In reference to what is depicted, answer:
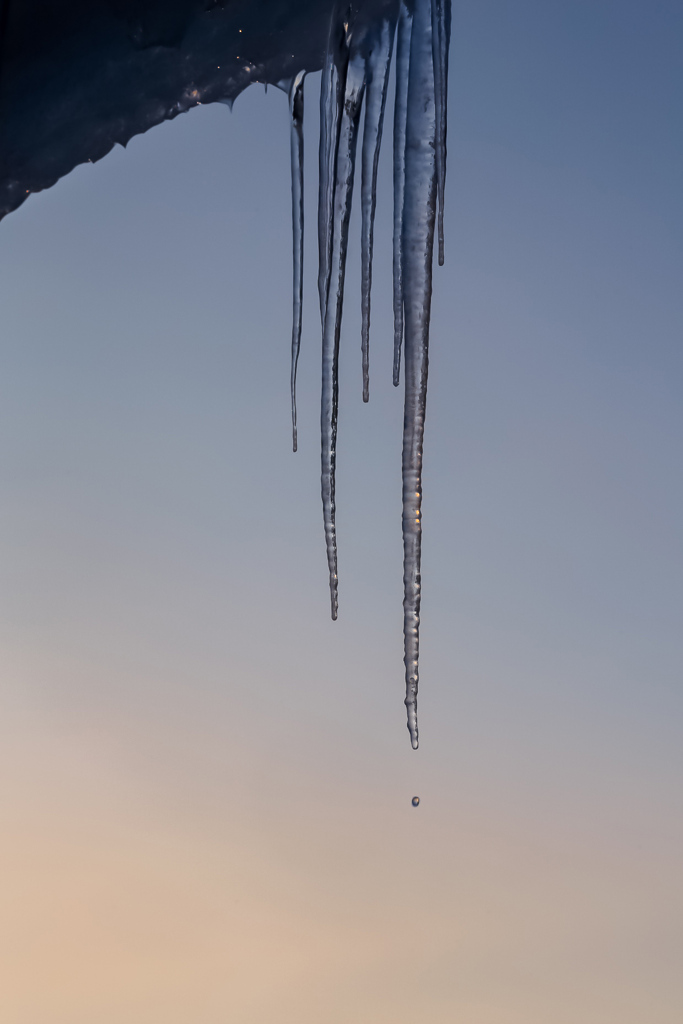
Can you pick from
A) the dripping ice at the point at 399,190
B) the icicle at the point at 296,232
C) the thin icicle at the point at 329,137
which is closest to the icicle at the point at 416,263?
the dripping ice at the point at 399,190

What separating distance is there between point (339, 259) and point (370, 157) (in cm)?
33

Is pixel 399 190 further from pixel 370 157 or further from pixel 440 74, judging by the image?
pixel 440 74

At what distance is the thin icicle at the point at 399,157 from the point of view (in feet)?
8.93

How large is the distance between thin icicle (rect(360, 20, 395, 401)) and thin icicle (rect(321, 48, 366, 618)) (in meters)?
0.04

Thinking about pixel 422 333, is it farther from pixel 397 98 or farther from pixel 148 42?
pixel 148 42

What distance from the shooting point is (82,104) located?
9.03ft

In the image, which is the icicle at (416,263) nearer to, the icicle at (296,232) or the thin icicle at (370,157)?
the thin icicle at (370,157)

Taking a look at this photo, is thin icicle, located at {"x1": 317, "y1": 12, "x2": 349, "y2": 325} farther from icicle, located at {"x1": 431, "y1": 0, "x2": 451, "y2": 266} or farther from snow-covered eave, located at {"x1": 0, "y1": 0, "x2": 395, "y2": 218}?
icicle, located at {"x1": 431, "y1": 0, "x2": 451, "y2": 266}

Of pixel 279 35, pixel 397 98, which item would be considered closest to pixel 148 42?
pixel 279 35

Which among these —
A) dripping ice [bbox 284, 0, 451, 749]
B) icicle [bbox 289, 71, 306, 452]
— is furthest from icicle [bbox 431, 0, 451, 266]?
icicle [bbox 289, 71, 306, 452]

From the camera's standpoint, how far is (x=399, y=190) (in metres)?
2.82

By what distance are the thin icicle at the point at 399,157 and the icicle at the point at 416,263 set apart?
0.02m

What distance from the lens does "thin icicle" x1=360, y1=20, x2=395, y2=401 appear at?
2734 mm

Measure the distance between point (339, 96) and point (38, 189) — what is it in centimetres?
95
